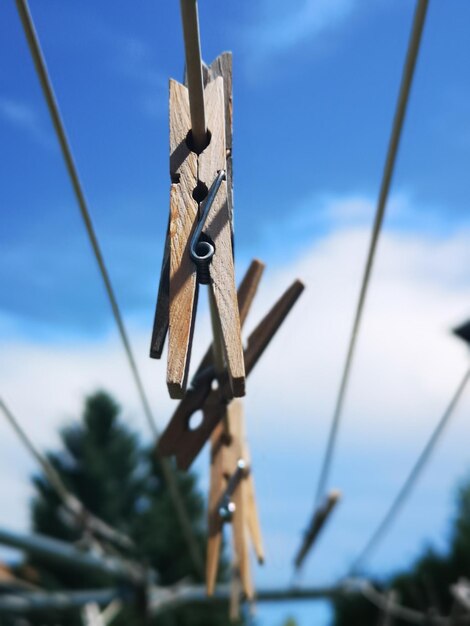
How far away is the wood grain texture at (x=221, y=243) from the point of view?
1.31 metres

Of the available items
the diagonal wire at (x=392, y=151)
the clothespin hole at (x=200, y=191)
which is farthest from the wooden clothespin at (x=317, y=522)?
the clothespin hole at (x=200, y=191)

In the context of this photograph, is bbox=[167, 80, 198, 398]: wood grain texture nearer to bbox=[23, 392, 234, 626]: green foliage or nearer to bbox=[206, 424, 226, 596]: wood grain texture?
bbox=[206, 424, 226, 596]: wood grain texture

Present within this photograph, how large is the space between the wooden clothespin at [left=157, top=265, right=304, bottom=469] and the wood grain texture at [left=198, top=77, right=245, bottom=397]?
1.64ft

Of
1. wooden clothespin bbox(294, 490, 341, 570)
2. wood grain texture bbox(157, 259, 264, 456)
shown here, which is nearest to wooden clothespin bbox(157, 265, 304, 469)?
wood grain texture bbox(157, 259, 264, 456)

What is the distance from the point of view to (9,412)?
108 inches

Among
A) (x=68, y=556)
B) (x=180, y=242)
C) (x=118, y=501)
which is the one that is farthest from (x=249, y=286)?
(x=118, y=501)

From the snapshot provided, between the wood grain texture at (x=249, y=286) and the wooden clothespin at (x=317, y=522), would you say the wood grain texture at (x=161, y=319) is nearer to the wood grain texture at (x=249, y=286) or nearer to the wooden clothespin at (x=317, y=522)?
the wood grain texture at (x=249, y=286)

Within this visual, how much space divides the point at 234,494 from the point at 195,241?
1.15 metres

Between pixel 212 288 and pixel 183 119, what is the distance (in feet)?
1.01

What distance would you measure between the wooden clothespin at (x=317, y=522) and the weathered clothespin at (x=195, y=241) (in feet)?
10.3

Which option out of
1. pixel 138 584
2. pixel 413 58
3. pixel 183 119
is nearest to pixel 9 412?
pixel 183 119

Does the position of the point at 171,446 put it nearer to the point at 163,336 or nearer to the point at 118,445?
the point at 163,336

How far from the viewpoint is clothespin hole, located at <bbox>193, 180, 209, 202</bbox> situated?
59.1 inches

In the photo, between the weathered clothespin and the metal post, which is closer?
the weathered clothespin
